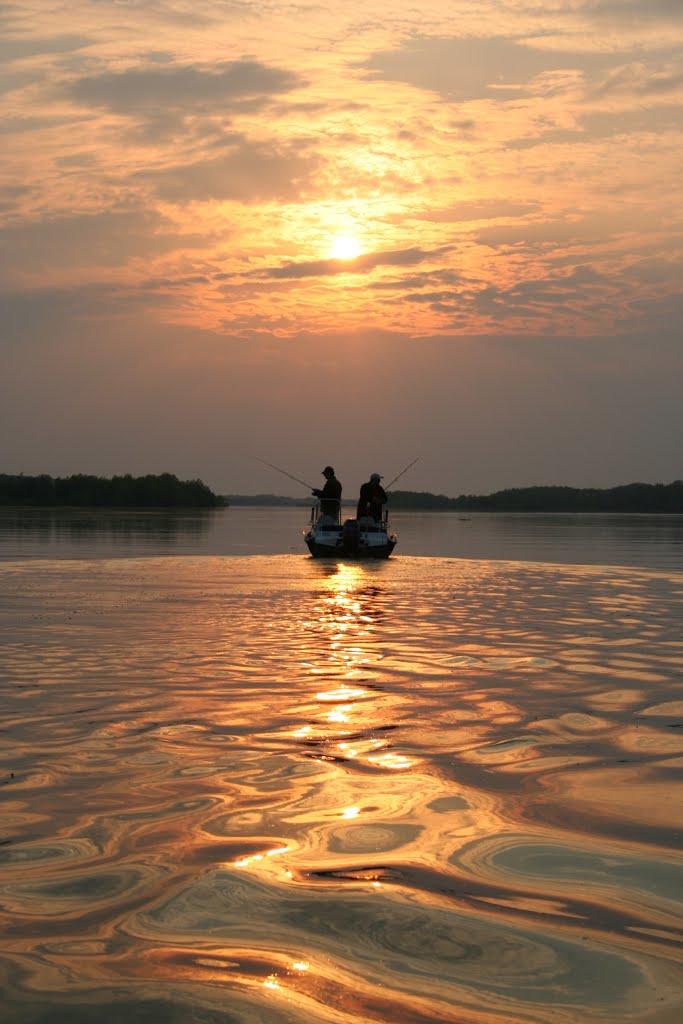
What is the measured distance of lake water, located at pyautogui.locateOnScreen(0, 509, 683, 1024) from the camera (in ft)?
14.8

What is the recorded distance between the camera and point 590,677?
1262cm

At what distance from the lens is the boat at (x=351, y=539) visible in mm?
39312

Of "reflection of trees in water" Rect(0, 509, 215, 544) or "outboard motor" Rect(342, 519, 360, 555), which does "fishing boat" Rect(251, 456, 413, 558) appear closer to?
"outboard motor" Rect(342, 519, 360, 555)

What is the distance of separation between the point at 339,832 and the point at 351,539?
32.7 meters

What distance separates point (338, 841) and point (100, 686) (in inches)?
229

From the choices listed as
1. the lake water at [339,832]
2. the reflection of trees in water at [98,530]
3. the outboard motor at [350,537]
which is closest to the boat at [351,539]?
the outboard motor at [350,537]

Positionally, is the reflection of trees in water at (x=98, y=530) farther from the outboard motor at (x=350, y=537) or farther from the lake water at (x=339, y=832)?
the lake water at (x=339, y=832)

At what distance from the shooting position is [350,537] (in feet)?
128

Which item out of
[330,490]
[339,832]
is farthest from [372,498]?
[339,832]

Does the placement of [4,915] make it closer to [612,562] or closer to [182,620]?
[182,620]

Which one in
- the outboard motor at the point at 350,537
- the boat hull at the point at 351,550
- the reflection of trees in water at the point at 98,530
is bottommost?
the reflection of trees in water at the point at 98,530

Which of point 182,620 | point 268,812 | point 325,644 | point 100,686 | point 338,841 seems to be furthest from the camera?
point 182,620

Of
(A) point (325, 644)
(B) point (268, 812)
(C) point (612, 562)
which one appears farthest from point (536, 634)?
(C) point (612, 562)

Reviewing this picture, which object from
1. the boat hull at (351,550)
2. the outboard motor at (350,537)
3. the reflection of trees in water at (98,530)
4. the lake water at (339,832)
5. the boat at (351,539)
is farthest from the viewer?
the reflection of trees in water at (98,530)
